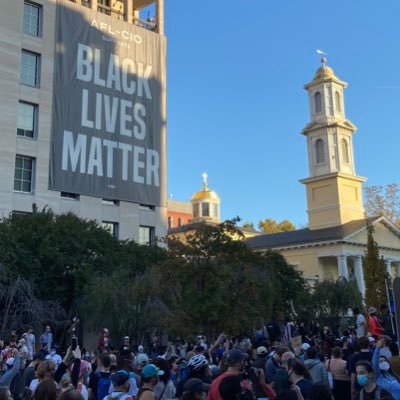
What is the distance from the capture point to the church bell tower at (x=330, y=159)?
65.6 metres

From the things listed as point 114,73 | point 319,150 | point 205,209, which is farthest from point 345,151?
point 205,209

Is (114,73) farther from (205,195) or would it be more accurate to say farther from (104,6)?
(205,195)

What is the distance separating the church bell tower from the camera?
65.6m

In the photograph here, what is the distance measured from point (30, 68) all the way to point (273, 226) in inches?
2929

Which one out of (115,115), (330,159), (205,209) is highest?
(205,209)

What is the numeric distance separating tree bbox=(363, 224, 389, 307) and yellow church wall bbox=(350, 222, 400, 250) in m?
27.4

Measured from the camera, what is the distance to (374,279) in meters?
33.2

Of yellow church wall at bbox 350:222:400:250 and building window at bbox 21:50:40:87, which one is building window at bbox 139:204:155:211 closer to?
building window at bbox 21:50:40:87

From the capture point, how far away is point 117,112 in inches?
1858

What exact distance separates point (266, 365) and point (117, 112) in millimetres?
39659

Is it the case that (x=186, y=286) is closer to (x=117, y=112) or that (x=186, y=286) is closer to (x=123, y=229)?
(x=123, y=229)

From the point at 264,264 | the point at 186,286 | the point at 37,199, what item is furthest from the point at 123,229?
the point at 186,286

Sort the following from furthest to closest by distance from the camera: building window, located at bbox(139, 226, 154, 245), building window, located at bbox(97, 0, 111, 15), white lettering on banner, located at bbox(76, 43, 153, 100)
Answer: building window, located at bbox(97, 0, 111, 15), building window, located at bbox(139, 226, 154, 245), white lettering on banner, located at bbox(76, 43, 153, 100)

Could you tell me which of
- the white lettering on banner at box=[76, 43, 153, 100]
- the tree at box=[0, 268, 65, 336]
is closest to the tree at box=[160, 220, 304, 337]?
the tree at box=[0, 268, 65, 336]
